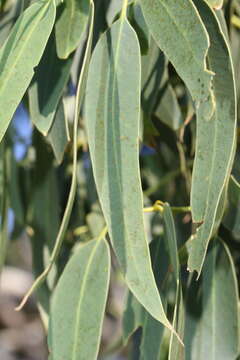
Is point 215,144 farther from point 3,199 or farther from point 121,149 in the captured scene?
point 3,199

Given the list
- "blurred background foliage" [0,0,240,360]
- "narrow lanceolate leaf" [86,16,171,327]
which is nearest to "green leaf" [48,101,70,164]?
"blurred background foliage" [0,0,240,360]

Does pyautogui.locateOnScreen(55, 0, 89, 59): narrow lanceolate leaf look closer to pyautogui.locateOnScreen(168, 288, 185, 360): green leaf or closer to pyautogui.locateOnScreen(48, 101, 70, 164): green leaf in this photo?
pyautogui.locateOnScreen(48, 101, 70, 164): green leaf

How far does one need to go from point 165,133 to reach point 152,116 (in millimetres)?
64

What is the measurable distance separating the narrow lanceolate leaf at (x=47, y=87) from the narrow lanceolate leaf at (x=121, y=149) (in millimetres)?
104

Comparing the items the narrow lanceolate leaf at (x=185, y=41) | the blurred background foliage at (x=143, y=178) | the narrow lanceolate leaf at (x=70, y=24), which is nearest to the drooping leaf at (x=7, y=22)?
the blurred background foliage at (x=143, y=178)

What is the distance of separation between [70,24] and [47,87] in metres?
0.09

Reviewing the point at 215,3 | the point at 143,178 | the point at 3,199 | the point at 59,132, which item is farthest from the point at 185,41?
the point at 143,178

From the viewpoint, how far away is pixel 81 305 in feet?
3.38

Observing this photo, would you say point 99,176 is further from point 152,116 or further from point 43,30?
point 152,116

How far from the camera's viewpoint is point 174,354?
0.90 m

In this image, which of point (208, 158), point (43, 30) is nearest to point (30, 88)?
point (43, 30)

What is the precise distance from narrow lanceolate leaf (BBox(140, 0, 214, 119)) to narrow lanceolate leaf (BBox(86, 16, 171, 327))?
0.04 metres

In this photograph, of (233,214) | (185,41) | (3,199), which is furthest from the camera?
(3,199)

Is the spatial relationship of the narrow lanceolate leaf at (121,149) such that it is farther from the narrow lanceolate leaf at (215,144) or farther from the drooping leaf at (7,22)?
the drooping leaf at (7,22)
